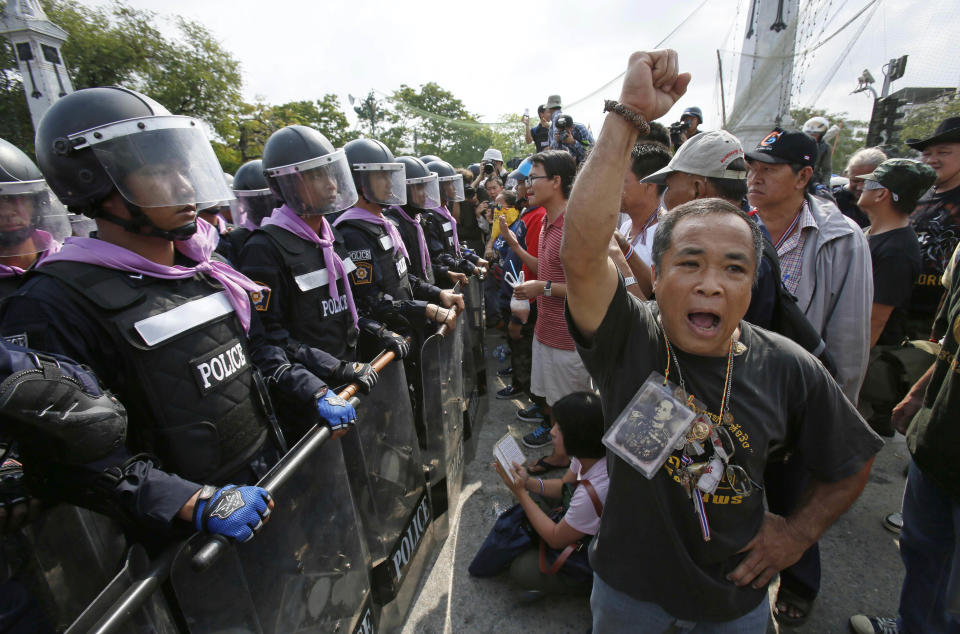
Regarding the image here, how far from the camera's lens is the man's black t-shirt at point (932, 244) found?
10.3 feet

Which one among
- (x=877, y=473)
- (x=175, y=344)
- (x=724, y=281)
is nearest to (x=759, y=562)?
(x=724, y=281)

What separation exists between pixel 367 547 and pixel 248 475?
0.66m

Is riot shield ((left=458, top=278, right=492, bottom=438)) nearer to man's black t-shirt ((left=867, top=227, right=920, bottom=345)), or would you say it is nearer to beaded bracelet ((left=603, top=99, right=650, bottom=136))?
beaded bracelet ((left=603, top=99, right=650, bottom=136))

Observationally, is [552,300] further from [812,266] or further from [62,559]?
[62,559]

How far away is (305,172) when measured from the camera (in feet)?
9.35

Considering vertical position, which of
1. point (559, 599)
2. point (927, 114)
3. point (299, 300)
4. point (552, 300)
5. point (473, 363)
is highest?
point (927, 114)

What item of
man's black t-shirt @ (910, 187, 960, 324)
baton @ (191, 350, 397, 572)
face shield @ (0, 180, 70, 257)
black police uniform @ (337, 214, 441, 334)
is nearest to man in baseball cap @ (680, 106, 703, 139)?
man's black t-shirt @ (910, 187, 960, 324)

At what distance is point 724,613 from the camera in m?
1.34

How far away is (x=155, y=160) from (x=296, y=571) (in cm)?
163

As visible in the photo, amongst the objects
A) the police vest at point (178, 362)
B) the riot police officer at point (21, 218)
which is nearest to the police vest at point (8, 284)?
the riot police officer at point (21, 218)

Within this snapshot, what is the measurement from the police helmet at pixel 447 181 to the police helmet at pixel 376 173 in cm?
232

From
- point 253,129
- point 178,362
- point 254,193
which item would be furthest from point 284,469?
point 253,129

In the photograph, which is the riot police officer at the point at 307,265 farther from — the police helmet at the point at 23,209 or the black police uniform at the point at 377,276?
the police helmet at the point at 23,209

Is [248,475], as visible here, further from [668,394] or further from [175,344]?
[668,394]
